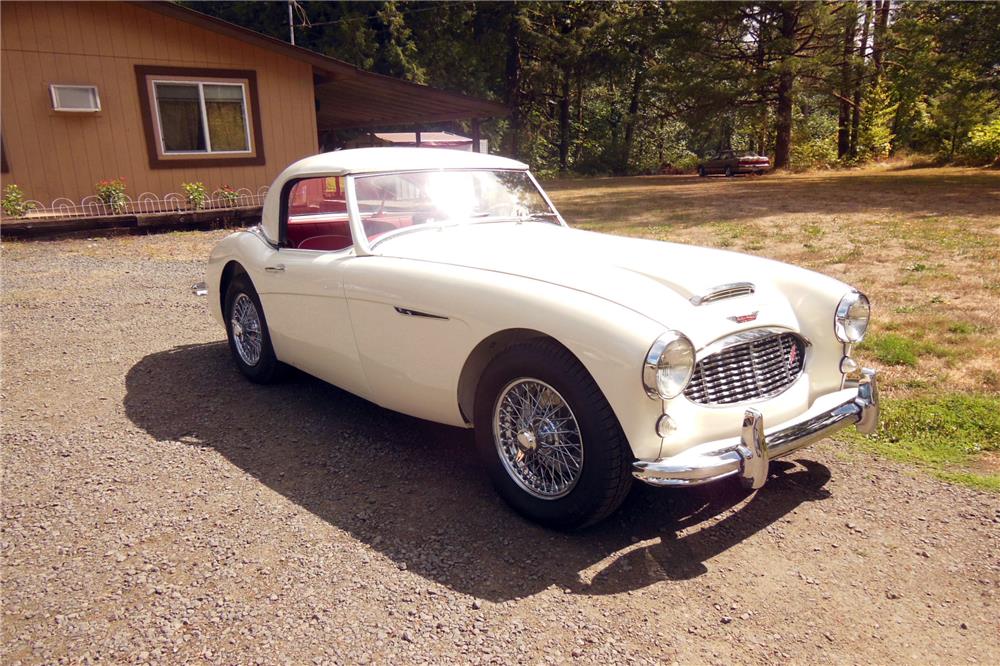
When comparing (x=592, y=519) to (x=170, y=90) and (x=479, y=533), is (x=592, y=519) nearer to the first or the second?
(x=479, y=533)

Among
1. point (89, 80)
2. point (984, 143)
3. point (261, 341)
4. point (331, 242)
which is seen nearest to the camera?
point (331, 242)

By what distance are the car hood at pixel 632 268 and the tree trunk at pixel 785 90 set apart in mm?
23783

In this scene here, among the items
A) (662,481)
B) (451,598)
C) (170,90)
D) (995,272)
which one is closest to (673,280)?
(662,481)

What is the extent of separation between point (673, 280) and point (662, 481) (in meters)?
0.95

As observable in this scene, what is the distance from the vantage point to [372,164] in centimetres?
412

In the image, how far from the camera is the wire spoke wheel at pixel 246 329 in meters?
4.86

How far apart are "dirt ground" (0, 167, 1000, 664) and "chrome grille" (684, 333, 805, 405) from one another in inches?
23.7

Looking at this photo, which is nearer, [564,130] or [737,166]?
[737,166]

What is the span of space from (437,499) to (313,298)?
57.0 inches

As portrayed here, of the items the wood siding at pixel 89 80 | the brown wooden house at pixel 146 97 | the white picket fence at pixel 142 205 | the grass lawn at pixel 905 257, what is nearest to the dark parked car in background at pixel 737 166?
the grass lawn at pixel 905 257

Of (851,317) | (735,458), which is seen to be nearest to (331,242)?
(735,458)

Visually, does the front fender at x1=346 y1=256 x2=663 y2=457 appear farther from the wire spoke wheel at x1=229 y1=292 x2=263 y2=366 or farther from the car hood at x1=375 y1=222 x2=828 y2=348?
the wire spoke wheel at x1=229 y1=292 x2=263 y2=366

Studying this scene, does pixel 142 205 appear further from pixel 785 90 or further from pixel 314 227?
pixel 785 90

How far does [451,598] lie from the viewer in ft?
8.57
